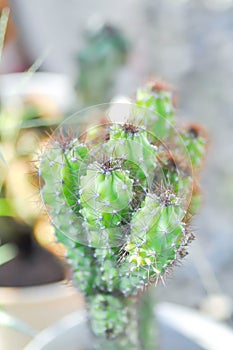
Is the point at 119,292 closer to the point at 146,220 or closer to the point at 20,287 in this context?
the point at 146,220

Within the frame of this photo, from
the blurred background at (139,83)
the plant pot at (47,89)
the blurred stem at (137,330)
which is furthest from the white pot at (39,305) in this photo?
the plant pot at (47,89)

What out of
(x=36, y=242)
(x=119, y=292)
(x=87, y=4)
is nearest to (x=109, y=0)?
(x=87, y=4)

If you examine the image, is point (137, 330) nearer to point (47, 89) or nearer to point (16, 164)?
point (16, 164)

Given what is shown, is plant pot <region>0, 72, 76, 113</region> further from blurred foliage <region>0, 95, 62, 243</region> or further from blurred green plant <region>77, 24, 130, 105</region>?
blurred foliage <region>0, 95, 62, 243</region>

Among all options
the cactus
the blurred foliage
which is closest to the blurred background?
the blurred foliage

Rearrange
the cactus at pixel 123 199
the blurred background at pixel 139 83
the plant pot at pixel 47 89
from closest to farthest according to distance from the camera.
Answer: the cactus at pixel 123 199 → the blurred background at pixel 139 83 → the plant pot at pixel 47 89

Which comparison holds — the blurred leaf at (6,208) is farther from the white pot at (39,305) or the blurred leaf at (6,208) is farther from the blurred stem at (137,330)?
the blurred stem at (137,330)
